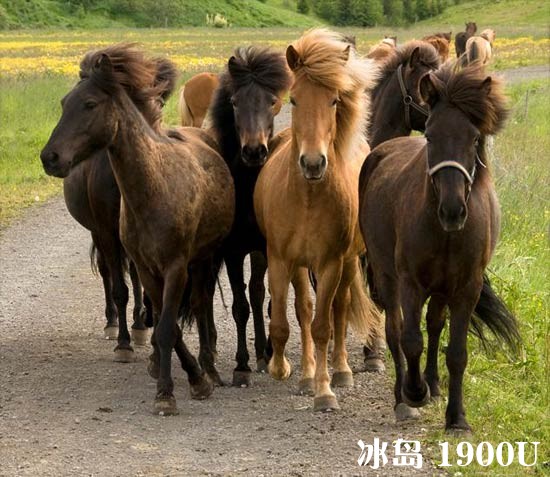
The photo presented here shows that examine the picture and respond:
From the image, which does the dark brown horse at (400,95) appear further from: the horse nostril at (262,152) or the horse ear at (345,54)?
the horse ear at (345,54)

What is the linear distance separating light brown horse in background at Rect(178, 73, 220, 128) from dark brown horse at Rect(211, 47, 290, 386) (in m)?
2.60

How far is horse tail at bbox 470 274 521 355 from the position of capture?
8.14 meters

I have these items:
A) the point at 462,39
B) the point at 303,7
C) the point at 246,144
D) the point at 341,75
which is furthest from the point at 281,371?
the point at 303,7

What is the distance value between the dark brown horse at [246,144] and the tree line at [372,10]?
89.8 metres

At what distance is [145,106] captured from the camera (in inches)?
315

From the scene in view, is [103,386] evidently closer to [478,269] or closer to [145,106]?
[145,106]

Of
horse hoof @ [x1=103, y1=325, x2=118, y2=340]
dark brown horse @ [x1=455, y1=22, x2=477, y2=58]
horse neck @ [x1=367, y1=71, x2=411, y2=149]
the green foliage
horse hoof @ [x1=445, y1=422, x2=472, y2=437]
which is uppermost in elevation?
horse neck @ [x1=367, y1=71, x2=411, y2=149]

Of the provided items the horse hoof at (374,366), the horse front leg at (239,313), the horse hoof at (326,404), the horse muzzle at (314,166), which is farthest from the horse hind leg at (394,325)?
the horse front leg at (239,313)

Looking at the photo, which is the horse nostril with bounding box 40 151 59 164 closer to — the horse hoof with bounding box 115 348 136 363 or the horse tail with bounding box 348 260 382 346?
the horse hoof with bounding box 115 348 136 363

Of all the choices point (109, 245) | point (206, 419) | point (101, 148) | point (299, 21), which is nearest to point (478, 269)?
point (206, 419)

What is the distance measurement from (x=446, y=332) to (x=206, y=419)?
2460 mm

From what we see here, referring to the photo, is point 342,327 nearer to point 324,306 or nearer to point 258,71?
point 324,306

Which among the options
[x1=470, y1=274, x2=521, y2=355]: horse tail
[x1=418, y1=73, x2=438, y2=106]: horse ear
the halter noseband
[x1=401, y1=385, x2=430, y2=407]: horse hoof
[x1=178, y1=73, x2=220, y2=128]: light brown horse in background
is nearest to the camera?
the halter noseband

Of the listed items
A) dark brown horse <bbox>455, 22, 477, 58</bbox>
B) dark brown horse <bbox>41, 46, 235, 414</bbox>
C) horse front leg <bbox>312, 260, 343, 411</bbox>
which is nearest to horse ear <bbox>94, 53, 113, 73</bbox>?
dark brown horse <bbox>41, 46, 235, 414</bbox>
